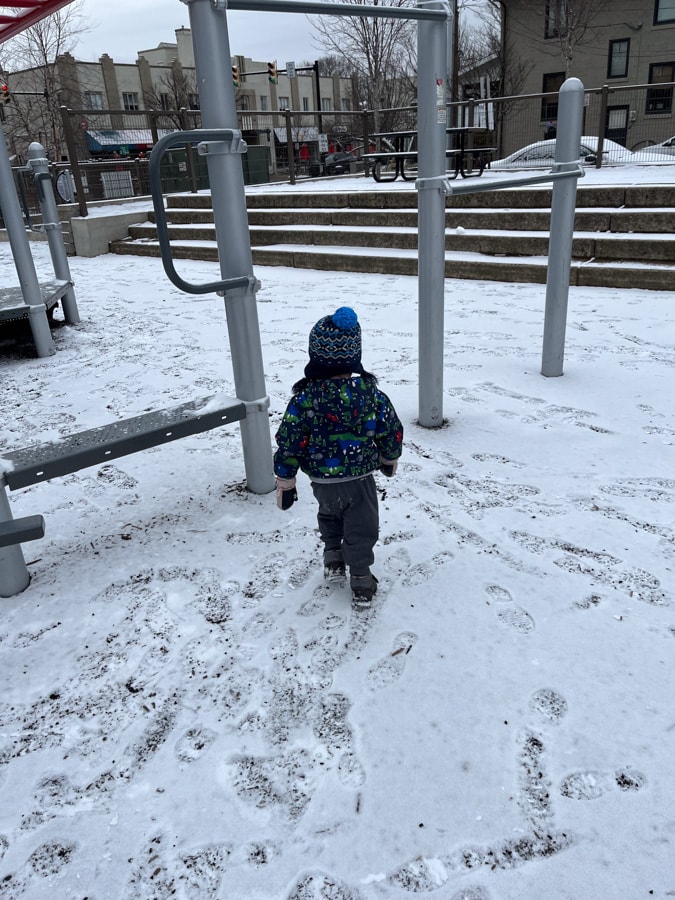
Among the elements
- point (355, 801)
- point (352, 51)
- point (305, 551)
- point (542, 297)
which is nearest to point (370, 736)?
point (355, 801)

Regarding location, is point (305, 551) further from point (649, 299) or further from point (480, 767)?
point (649, 299)

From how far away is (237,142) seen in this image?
2.49m

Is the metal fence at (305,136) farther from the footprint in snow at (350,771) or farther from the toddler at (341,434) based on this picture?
the footprint in snow at (350,771)

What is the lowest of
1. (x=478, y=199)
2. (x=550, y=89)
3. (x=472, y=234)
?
(x=472, y=234)

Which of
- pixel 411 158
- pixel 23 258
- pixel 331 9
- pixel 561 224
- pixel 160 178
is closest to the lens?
pixel 160 178

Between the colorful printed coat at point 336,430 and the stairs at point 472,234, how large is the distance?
207 inches

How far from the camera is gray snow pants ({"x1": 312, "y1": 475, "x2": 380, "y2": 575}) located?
2201 mm

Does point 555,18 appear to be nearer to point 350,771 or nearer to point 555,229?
point 555,229

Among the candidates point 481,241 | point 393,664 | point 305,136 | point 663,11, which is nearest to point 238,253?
point 393,664

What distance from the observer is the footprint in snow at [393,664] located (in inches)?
78.3

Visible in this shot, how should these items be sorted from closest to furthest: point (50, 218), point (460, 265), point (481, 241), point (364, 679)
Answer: point (364, 679) → point (50, 218) → point (460, 265) → point (481, 241)

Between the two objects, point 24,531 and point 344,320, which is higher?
point 344,320

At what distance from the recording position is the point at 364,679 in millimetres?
1998

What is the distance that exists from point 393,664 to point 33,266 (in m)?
4.55
